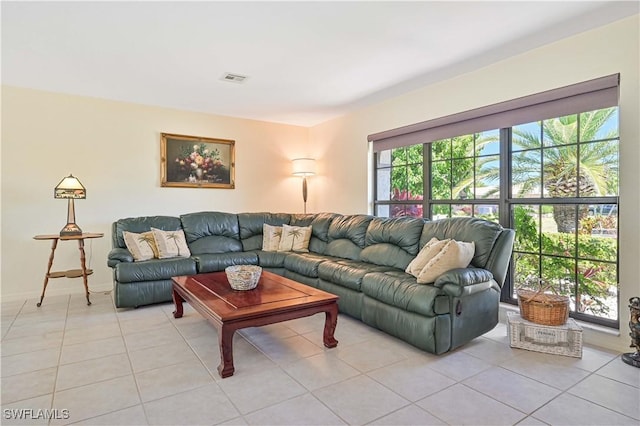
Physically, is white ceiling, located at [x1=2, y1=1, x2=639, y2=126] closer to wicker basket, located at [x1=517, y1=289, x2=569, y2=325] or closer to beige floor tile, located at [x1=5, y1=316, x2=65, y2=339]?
wicker basket, located at [x1=517, y1=289, x2=569, y2=325]

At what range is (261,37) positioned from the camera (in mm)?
2775

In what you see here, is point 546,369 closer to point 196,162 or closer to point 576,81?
point 576,81

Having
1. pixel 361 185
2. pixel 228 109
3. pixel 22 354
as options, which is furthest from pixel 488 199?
pixel 22 354

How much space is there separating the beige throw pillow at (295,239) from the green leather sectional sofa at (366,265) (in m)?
0.10

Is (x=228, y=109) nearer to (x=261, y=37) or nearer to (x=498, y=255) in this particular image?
(x=261, y=37)

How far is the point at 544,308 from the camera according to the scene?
8.43 feet

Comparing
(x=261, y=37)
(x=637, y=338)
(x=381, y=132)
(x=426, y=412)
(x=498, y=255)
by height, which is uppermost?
(x=261, y=37)

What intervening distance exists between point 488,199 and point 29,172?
485 centimetres

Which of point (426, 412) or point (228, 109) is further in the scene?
point (228, 109)

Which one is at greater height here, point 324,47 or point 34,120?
point 324,47

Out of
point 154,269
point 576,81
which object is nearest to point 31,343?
point 154,269

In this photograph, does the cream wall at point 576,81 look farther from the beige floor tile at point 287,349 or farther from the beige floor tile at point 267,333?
the beige floor tile at point 267,333

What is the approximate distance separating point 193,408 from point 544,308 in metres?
2.36

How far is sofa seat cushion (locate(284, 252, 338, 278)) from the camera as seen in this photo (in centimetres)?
376
